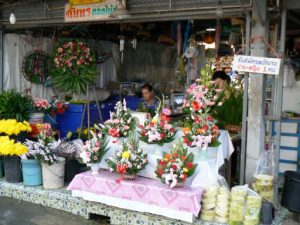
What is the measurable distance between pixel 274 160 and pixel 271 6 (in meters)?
2.22

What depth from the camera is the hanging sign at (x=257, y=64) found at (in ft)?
17.0

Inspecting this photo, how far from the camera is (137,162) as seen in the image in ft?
17.3

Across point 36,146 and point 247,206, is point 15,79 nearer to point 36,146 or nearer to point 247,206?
point 36,146

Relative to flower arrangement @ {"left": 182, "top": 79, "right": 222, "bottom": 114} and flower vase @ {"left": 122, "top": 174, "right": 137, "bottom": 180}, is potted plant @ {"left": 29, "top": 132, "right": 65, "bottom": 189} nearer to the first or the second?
flower vase @ {"left": 122, "top": 174, "right": 137, "bottom": 180}

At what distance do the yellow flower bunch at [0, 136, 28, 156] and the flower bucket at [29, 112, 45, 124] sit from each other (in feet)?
5.98

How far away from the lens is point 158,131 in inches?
215

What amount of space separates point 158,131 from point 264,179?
5.22 feet

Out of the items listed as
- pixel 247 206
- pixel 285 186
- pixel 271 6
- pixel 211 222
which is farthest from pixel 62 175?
pixel 271 6

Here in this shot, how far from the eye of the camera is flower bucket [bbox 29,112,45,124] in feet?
27.4

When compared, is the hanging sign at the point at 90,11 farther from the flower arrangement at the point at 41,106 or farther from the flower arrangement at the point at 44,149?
the flower arrangement at the point at 41,106

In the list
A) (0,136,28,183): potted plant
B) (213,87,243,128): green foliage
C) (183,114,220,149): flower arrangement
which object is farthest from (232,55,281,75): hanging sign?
(0,136,28,183): potted plant

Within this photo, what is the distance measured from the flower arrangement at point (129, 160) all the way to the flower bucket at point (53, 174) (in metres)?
1.29

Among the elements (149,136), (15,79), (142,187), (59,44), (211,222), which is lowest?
(211,222)

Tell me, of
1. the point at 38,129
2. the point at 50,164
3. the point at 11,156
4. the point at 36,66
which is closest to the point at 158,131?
the point at 50,164
